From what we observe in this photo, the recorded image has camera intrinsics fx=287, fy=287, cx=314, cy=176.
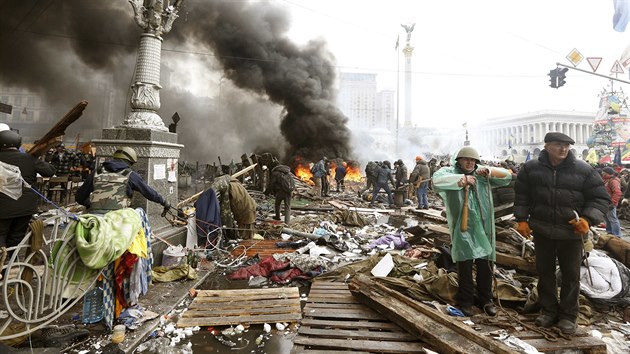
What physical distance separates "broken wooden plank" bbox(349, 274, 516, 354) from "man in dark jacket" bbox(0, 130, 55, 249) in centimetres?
386

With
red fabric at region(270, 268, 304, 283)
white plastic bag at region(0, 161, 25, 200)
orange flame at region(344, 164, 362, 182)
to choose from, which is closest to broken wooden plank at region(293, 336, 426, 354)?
red fabric at region(270, 268, 304, 283)

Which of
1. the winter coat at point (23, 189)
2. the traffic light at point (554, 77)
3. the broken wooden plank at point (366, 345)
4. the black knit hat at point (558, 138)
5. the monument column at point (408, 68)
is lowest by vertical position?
the broken wooden plank at point (366, 345)

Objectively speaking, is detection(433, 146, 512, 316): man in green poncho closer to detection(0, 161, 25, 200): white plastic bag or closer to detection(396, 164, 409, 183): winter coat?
detection(0, 161, 25, 200): white plastic bag

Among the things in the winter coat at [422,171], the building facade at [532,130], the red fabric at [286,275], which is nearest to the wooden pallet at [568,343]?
the red fabric at [286,275]

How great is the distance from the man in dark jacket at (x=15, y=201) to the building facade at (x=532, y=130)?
208 ft

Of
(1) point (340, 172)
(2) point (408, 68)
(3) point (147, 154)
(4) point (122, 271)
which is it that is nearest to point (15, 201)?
(4) point (122, 271)

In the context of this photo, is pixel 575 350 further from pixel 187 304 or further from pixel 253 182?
pixel 253 182

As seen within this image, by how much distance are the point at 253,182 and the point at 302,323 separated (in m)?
12.7

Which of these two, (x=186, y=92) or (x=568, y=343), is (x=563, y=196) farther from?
(x=186, y=92)

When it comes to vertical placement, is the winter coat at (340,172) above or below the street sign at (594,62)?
below

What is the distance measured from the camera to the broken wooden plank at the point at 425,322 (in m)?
2.35

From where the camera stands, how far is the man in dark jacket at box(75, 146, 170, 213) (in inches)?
126

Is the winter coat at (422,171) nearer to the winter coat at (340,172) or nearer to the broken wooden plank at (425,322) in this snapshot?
the winter coat at (340,172)

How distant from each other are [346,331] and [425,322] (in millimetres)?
775
